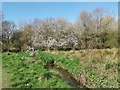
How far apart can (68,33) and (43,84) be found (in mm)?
16763

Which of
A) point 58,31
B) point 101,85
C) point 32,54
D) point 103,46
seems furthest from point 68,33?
point 101,85

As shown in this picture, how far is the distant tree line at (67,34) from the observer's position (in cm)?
1934

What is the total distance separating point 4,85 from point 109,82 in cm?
463

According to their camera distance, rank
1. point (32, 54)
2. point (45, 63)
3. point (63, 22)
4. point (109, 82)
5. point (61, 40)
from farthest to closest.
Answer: point (63, 22) < point (61, 40) < point (32, 54) < point (45, 63) < point (109, 82)

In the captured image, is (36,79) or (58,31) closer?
(36,79)

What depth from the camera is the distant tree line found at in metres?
19.3

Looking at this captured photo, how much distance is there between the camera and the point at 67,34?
68.0 feet

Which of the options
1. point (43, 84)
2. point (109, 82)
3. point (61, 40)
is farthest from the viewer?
point (61, 40)

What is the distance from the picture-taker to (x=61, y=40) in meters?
19.9

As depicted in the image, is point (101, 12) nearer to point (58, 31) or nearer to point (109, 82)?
point (58, 31)

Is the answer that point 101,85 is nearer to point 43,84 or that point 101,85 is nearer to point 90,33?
point 43,84

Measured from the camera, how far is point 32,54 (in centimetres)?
1236

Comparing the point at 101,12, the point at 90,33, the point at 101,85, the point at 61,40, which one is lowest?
the point at 101,85

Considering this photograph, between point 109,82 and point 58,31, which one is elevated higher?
point 58,31
